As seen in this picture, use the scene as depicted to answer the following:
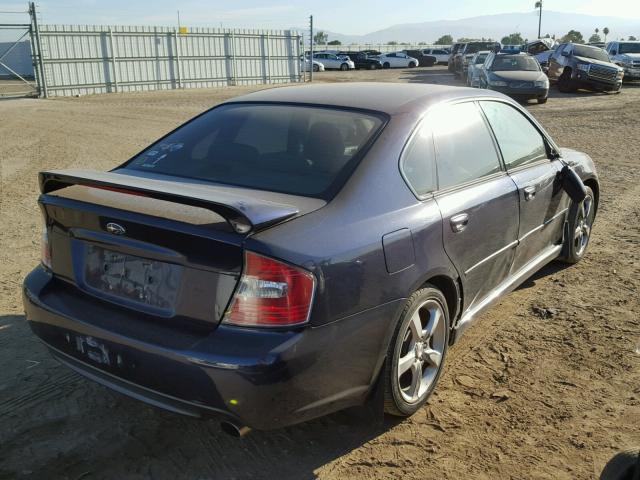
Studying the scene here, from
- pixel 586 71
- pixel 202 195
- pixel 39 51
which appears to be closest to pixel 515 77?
pixel 586 71

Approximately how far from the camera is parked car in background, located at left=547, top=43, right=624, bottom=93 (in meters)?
23.3

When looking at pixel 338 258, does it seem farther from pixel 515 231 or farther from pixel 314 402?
pixel 515 231

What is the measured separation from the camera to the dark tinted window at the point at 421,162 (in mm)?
3238

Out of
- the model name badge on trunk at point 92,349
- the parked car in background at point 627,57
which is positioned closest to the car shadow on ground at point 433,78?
the parked car in background at point 627,57

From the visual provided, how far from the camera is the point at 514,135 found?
4395mm

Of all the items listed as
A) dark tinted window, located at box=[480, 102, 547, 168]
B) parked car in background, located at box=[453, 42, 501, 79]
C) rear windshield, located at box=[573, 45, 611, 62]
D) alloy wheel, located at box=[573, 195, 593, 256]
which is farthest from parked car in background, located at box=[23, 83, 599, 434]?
parked car in background, located at box=[453, 42, 501, 79]

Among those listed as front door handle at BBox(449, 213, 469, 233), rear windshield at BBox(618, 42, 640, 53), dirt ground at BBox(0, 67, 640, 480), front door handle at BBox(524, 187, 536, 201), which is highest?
rear windshield at BBox(618, 42, 640, 53)

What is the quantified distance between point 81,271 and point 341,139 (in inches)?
57.2

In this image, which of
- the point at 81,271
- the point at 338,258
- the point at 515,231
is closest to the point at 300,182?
the point at 338,258

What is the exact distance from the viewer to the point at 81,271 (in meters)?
2.95

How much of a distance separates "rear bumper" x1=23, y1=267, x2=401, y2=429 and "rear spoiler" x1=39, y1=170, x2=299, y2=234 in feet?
1.45

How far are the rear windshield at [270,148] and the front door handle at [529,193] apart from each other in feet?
4.45

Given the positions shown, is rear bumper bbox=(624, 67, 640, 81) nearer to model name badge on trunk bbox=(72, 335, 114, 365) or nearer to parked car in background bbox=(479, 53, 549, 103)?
parked car in background bbox=(479, 53, 549, 103)

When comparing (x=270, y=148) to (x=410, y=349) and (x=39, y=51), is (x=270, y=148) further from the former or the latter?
(x=39, y=51)
